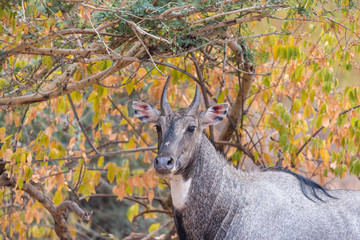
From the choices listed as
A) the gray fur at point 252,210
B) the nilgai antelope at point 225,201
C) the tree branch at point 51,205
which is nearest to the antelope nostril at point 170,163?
the nilgai antelope at point 225,201

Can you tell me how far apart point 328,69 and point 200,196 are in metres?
2.55

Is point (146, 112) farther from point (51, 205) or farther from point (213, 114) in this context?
point (51, 205)

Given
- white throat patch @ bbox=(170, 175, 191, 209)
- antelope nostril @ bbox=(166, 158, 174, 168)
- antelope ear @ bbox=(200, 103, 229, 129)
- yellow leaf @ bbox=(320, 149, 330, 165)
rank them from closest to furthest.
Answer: antelope nostril @ bbox=(166, 158, 174, 168), white throat patch @ bbox=(170, 175, 191, 209), antelope ear @ bbox=(200, 103, 229, 129), yellow leaf @ bbox=(320, 149, 330, 165)

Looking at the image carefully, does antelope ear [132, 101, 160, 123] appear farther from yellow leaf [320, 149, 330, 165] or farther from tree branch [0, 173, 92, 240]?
yellow leaf [320, 149, 330, 165]

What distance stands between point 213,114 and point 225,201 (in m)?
0.95

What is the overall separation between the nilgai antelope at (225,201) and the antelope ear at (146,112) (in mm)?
135

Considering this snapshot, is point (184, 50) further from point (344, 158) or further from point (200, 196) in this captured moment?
point (344, 158)

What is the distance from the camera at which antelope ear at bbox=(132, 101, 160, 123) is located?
5.98 meters

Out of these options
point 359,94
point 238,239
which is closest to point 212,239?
point 238,239

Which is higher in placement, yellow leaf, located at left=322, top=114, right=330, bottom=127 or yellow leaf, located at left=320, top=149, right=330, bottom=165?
yellow leaf, located at left=322, top=114, right=330, bottom=127

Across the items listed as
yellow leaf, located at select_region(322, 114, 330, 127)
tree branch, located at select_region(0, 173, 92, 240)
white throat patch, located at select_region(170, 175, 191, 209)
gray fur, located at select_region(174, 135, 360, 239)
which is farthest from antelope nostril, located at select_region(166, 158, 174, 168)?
yellow leaf, located at select_region(322, 114, 330, 127)

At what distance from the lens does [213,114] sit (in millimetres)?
5965

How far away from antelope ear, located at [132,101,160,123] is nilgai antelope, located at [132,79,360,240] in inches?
5.3

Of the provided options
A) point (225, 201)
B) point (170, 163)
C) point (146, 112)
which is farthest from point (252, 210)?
point (146, 112)
